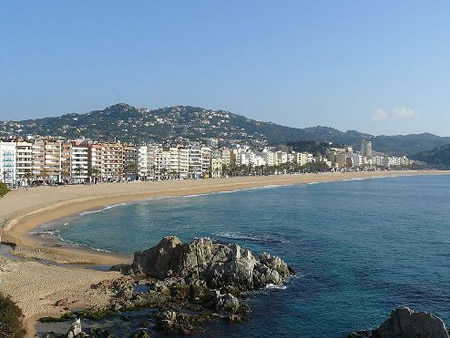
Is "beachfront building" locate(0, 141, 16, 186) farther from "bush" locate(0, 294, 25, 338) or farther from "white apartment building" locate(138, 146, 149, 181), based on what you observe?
"bush" locate(0, 294, 25, 338)

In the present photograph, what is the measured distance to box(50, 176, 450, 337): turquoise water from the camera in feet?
63.4

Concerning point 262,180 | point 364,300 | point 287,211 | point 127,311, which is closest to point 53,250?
point 127,311

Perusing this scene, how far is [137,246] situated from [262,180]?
83.4 meters

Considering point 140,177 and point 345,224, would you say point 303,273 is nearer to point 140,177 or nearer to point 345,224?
point 345,224

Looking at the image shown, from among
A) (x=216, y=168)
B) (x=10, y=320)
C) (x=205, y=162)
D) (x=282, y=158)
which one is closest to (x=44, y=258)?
(x=10, y=320)

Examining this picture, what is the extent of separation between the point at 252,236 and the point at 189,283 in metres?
14.8

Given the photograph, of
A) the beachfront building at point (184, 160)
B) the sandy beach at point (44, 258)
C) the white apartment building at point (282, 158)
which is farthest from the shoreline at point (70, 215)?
the white apartment building at point (282, 158)

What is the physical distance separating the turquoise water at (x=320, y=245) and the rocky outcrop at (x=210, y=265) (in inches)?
39.0

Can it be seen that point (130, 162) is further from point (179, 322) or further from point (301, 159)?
point (179, 322)

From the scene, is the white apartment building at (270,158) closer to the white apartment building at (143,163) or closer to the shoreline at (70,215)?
the white apartment building at (143,163)

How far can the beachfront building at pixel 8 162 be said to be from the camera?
252ft

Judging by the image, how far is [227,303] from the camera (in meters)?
19.1

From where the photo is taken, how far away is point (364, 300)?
21.1 m

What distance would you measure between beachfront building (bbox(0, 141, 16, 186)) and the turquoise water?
85.0 feet
